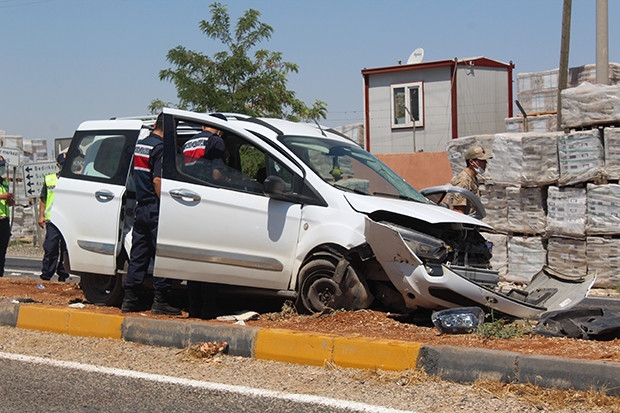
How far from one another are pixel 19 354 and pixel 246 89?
13505 mm

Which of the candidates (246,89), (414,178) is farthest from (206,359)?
(414,178)

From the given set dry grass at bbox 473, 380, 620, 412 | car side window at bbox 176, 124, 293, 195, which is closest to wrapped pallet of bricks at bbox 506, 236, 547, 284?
car side window at bbox 176, 124, 293, 195

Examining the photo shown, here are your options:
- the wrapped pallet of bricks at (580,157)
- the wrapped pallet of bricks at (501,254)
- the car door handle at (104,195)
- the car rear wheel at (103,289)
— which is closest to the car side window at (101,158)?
the car door handle at (104,195)

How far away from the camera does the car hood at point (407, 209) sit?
22.4 ft

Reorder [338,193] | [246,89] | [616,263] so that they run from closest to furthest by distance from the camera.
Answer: [338,193] → [616,263] → [246,89]

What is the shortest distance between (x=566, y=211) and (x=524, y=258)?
110 cm

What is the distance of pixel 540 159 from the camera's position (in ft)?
43.0

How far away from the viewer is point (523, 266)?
13438 mm

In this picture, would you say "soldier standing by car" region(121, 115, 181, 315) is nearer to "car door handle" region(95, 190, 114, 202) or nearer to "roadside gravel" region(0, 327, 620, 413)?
"car door handle" region(95, 190, 114, 202)

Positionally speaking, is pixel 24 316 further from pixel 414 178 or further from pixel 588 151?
pixel 414 178

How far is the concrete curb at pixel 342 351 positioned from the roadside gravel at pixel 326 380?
81mm

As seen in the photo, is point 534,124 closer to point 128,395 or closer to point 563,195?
point 563,195

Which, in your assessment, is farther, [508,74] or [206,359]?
[508,74]

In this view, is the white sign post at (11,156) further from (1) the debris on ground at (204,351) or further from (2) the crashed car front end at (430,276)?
(2) the crashed car front end at (430,276)
